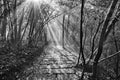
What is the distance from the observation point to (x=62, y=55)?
8031 millimetres

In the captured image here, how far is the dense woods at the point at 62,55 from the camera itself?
338cm

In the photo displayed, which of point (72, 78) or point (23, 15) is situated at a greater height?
point (23, 15)

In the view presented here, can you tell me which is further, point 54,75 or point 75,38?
point 75,38

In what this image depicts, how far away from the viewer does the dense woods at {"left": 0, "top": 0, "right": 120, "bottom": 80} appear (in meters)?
3.38

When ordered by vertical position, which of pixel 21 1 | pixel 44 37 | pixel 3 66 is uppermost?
pixel 21 1

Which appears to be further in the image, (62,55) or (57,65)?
(62,55)

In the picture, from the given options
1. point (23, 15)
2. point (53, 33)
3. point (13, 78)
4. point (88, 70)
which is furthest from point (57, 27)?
point (13, 78)

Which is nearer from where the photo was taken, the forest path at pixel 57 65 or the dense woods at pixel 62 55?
the dense woods at pixel 62 55

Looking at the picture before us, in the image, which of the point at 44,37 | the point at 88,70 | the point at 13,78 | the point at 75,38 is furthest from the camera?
the point at 75,38

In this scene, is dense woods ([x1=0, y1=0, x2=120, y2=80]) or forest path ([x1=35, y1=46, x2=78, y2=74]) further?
forest path ([x1=35, y1=46, x2=78, y2=74])

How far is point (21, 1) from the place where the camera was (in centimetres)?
736

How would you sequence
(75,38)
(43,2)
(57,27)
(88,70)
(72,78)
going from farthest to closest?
(57,27)
(75,38)
(43,2)
(88,70)
(72,78)

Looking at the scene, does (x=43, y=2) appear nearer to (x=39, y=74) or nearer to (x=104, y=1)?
(x=104, y=1)

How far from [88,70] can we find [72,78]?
3.42 feet
